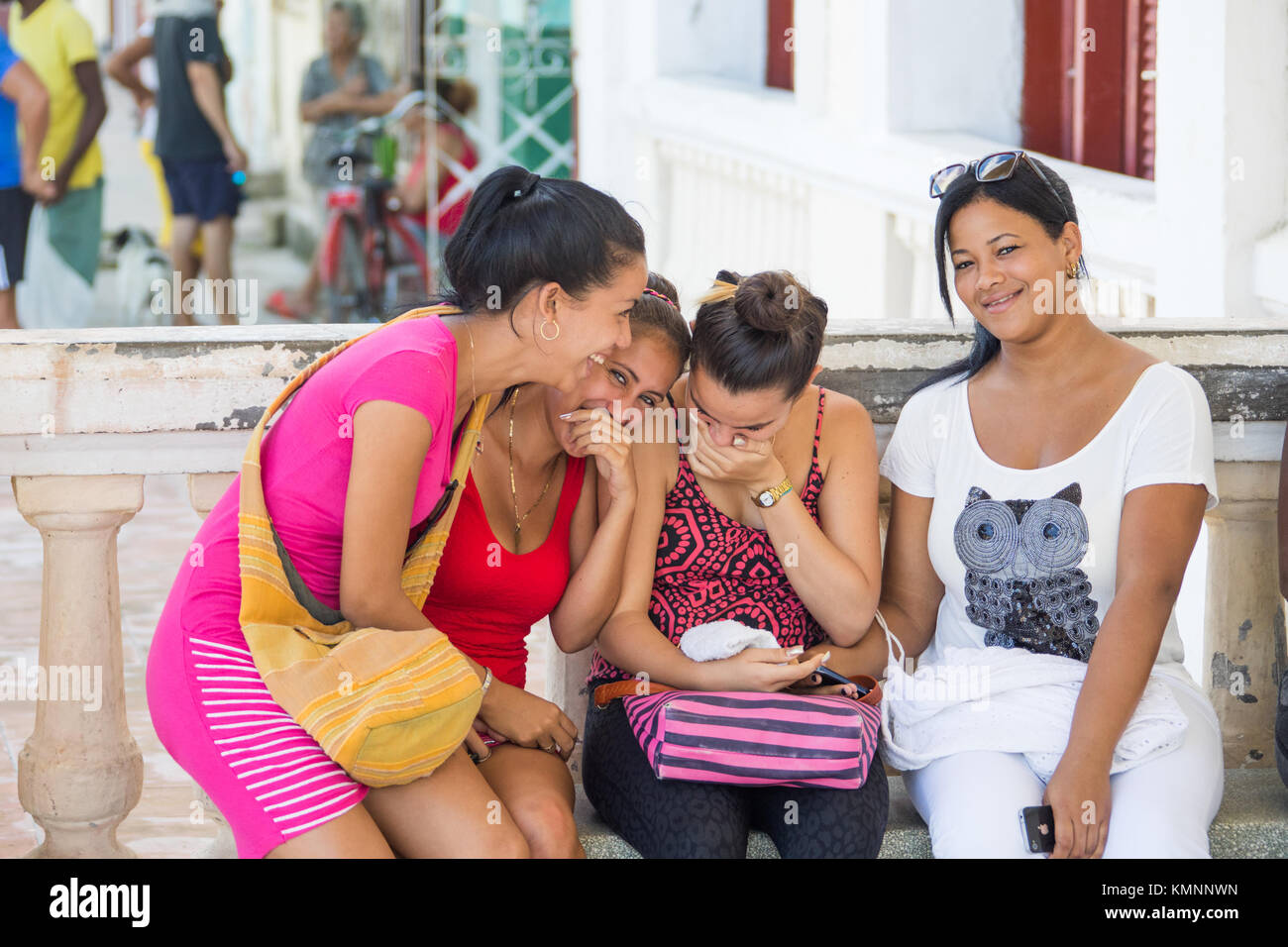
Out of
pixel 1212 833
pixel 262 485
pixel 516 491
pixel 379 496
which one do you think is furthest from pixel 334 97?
pixel 1212 833

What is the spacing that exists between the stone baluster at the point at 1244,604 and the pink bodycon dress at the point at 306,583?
1.46m

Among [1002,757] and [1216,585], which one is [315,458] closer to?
[1002,757]

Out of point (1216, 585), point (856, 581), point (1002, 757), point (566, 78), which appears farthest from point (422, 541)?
point (566, 78)

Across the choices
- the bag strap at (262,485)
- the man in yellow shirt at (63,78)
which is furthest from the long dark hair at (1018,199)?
the man in yellow shirt at (63,78)

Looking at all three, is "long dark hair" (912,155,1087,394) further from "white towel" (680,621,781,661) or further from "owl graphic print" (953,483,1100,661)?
"white towel" (680,621,781,661)

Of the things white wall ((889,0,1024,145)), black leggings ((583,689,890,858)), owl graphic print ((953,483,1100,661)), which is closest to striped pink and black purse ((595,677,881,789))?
black leggings ((583,689,890,858))

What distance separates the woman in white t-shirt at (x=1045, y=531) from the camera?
2512 millimetres

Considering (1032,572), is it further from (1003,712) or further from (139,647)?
(139,647)

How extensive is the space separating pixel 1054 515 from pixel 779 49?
8.22 meters

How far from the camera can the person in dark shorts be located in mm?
8000

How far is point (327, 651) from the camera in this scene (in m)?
2.34

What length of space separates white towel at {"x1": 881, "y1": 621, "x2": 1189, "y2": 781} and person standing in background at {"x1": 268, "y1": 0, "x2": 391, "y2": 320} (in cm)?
957

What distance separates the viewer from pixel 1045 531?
2.70 m

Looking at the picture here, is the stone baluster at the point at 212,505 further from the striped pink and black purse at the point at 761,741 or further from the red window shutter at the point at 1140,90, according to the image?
the red window shutter at the point at 1140,90
